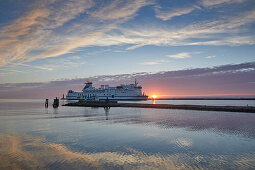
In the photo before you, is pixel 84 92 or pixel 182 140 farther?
pixel 84 92

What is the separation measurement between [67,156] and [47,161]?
1.14 m

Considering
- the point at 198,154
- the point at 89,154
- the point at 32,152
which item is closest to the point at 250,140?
the point at 198,154

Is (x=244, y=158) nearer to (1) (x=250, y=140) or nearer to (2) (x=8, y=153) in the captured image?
(1) (x=250, y=140)

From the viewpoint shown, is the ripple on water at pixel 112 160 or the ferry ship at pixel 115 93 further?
the ferry ship at pixel 115 93

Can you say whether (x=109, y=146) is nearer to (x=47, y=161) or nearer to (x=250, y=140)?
(x=47, y=161)

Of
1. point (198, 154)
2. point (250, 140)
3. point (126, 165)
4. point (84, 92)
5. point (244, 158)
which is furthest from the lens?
point (84, 92)

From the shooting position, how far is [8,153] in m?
11.0

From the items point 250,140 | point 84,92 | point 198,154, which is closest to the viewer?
point 198,154

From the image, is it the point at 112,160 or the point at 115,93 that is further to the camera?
the point at 115,93

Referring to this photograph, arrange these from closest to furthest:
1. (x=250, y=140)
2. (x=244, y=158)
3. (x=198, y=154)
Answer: (x=244, y=158), (x=198, y=154), (x=250, y=140)

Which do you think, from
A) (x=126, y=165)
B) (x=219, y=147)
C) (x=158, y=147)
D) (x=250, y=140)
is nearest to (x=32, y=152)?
(x=126, y=165)

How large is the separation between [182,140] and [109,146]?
5746 mm

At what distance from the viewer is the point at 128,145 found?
43.1ft

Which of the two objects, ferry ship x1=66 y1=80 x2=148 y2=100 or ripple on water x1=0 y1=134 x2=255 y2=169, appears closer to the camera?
ripple on water x1=0 y1=134 x2=255 y2=169
